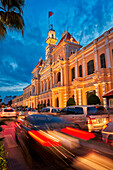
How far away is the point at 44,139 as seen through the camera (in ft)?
10.8

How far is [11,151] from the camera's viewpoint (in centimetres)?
460

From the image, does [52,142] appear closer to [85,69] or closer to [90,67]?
[90,67]

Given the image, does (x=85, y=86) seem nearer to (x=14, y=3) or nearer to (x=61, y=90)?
(x=61, y=90)

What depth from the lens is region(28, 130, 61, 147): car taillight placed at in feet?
10.3

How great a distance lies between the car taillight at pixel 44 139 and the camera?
313cm

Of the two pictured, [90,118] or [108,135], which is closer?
[108,135]

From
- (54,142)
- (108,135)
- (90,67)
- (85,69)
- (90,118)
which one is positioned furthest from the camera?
(85,69)

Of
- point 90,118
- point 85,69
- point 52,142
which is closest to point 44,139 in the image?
point 52,142

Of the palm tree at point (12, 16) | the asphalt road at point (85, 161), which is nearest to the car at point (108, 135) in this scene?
the asphalt road at point (85, 161)

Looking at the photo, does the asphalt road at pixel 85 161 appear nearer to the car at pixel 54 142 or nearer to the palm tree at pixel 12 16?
the car at pixel 54 142

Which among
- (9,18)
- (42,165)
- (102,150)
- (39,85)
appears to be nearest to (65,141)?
(42,165)

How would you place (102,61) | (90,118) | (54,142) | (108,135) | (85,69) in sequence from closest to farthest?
(54,142) < (108,135) < (90,118) < (102,61) < (85,69)

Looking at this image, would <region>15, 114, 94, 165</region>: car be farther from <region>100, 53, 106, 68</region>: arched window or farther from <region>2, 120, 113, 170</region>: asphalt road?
<region>100, 53, 106, 68</region>: arched window

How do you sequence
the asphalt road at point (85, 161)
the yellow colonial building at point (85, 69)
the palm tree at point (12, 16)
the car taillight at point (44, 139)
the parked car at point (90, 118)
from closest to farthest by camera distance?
the asphalt road at point (85, 161) → the car taillight at point (44, 139) → the palm tree at point (12, 16) → the parked car at point (90, 118) → the yellow colonial building at point (85, 69)
